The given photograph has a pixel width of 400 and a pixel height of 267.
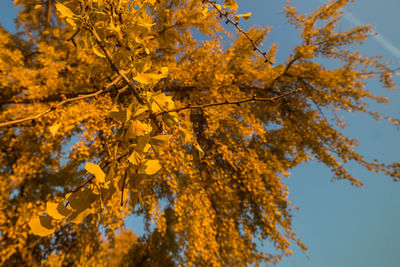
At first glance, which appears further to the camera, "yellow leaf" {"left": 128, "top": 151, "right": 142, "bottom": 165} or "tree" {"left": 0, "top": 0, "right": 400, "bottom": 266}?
"tree" {"left": 0, "top": 0, "right": 400, "bottom": 266}

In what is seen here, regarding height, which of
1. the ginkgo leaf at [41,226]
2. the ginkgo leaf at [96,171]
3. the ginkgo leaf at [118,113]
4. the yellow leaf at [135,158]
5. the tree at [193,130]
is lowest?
the ginkgo leaf at [41,226]

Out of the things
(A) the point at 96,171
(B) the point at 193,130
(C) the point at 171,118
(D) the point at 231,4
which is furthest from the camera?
(B) the point at 193,130

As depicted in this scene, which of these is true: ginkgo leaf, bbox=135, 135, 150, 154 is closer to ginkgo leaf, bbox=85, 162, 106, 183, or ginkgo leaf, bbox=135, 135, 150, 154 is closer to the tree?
ginkgo leaf, bbox=85, 162, 106, 183

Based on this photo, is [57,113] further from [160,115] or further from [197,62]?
[160,115]

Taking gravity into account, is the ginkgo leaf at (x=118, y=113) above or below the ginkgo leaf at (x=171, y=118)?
below

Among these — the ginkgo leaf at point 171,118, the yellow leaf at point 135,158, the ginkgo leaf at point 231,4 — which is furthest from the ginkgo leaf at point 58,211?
the ginkgo leaf at point 231,4

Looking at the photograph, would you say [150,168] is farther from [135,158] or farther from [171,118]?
[171,118]

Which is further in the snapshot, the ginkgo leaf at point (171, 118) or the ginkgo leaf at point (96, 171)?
the ginkgo leaf at point (171, 118)

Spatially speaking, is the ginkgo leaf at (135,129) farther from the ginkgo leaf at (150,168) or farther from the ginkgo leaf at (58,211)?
the ginkgo leaf at (58,211)

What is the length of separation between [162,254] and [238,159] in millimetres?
4992

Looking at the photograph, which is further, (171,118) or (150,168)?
(171,118)

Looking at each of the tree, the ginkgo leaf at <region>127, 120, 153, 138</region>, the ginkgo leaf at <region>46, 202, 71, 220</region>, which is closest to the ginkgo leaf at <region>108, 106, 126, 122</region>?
the ginkgo leaf at <region>127, 120, 153, 138</region>

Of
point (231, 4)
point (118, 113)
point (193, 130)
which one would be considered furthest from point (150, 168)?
point (193, 130)

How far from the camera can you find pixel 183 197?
297 centimetres
